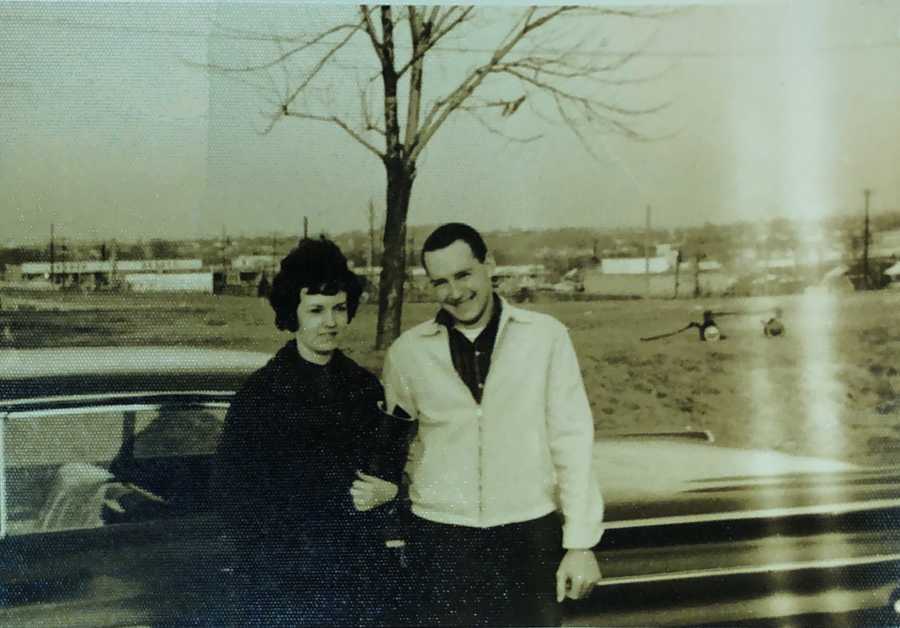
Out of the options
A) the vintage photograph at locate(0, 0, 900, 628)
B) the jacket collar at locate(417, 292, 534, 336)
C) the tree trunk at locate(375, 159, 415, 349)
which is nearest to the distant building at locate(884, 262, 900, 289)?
the vintage photograph at locate(0, 0, 900, 628)

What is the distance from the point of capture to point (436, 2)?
2707 millimetres

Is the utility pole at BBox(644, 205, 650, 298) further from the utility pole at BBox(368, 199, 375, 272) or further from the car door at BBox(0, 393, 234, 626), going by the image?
the car door at BBox(0, 393, 234, 626)

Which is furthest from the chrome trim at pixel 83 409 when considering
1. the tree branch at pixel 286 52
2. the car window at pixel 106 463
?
the tree branch at pixel 286 52

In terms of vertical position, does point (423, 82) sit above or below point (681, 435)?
above

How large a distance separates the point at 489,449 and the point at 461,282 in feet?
1.53

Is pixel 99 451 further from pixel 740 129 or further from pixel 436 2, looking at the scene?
pixel 740 129

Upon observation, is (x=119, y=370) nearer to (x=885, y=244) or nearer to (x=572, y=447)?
(x=572, y=447)

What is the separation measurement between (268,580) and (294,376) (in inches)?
23.1

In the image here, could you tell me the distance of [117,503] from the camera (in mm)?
2490

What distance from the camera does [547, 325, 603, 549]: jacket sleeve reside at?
242 centimetres

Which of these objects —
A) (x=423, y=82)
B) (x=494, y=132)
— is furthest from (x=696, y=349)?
(x=423, y=82)

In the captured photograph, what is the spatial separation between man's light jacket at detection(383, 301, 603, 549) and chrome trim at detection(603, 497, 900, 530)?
0.13 meters

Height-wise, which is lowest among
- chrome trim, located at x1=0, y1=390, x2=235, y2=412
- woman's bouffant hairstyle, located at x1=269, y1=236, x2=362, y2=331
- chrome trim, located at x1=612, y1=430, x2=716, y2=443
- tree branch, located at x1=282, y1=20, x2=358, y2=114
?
chrome trim, located at x1=612, y1=430, x2=716, y2=443

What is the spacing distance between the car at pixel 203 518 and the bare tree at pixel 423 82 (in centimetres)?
72
